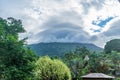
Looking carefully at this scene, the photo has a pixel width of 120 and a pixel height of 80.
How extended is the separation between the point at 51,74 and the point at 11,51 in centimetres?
1475

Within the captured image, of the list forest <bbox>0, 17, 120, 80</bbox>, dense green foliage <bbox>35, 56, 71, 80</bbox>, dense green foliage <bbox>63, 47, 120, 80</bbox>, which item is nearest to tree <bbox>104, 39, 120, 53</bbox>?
forest <bbox>0, 17, 120, 80</bbox>

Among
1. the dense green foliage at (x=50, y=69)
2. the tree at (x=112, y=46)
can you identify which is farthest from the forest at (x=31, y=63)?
the tree at (x=112, y=46)

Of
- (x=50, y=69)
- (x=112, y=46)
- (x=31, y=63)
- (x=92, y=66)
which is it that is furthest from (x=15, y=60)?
(x=112, y=46)

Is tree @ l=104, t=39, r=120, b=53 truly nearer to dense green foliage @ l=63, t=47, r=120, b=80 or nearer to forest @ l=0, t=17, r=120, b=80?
forest @ l=0, t=17, r=120, b=80

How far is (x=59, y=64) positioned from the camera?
121ft

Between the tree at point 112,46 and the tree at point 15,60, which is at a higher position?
the tree at point 112,46

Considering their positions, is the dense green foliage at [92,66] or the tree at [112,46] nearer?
the dense green foliage at [92,66]

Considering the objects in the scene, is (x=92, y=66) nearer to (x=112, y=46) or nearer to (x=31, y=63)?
(x=31, y=63)

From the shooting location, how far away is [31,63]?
899 inches

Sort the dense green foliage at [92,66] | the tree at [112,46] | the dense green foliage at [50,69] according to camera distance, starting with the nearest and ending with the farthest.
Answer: the dense green foliage at [50,69]
the dense green foliage at [92,66]
the tree at [112,46]

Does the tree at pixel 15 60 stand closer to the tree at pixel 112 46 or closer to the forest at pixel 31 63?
the forest at pixel 31 63

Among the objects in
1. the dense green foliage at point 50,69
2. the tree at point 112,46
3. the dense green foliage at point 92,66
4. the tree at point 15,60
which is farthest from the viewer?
the tree at point 112,46

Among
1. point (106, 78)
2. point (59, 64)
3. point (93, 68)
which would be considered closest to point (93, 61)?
point (93, 68)

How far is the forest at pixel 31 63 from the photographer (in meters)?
22.0
